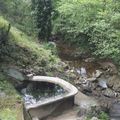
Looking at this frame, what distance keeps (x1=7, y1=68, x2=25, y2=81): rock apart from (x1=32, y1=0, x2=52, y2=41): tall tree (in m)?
9.90

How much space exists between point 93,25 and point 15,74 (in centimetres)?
666

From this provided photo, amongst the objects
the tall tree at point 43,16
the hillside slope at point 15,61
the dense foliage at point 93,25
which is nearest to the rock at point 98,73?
the dense foliage at point 93,25

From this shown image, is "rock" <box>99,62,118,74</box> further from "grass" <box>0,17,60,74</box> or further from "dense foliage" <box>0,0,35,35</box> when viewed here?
"dense foliage" <box>0,0,35,35</box>

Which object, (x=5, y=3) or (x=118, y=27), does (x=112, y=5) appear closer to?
(x=118, y=27)

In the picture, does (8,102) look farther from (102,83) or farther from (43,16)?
(43,16)

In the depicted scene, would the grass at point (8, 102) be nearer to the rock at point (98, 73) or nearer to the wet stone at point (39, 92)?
the wet stone at point (39, 92)

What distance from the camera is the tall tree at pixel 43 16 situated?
78.8 ft

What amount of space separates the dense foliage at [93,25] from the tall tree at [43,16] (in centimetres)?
121

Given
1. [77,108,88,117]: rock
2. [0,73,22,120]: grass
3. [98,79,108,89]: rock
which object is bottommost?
[77,108,88,117]: rock

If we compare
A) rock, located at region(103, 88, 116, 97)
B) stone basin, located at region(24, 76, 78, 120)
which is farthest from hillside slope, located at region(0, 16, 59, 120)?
rock, located at region(103, 88, 116, 97)

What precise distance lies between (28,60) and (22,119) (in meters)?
7.01

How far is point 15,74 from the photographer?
14.5 m

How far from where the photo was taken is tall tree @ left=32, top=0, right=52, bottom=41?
78.8ft

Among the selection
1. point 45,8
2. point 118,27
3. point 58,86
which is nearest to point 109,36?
point 118,27
